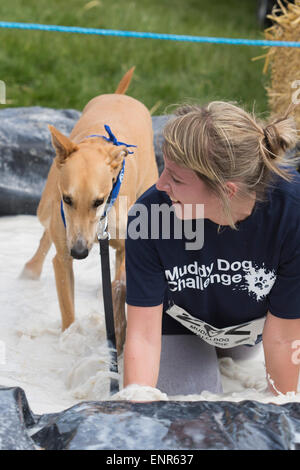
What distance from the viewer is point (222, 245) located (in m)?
2.02

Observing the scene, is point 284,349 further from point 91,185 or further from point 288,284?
point 91,185

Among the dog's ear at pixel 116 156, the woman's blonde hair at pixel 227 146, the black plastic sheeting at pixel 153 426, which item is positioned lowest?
the black plastic sheeting at pixel 153 426

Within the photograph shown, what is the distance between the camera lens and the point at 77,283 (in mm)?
3428

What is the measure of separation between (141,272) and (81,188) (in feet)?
2.13

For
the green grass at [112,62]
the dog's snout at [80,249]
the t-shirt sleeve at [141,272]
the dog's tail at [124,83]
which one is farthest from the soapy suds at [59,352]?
the green grass at [112,62]

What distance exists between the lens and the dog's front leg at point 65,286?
2.85 metres

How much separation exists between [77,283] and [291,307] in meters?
1.60

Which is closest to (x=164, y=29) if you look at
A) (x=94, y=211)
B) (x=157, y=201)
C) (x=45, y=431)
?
(x=94, y=211)

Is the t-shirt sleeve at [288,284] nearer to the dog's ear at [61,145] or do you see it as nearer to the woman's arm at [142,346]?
the woman's arm at [142,346]

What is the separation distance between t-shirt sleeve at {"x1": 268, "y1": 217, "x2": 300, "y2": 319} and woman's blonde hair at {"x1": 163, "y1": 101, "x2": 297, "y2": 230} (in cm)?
19

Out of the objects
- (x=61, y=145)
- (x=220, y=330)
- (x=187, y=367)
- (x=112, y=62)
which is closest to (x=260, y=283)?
(x=220, y=330)

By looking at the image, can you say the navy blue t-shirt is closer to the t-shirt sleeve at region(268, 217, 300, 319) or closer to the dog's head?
the t-shirt sleeve at region(268, 217, 300, 319)

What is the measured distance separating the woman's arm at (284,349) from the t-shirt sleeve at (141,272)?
14.0 inches
